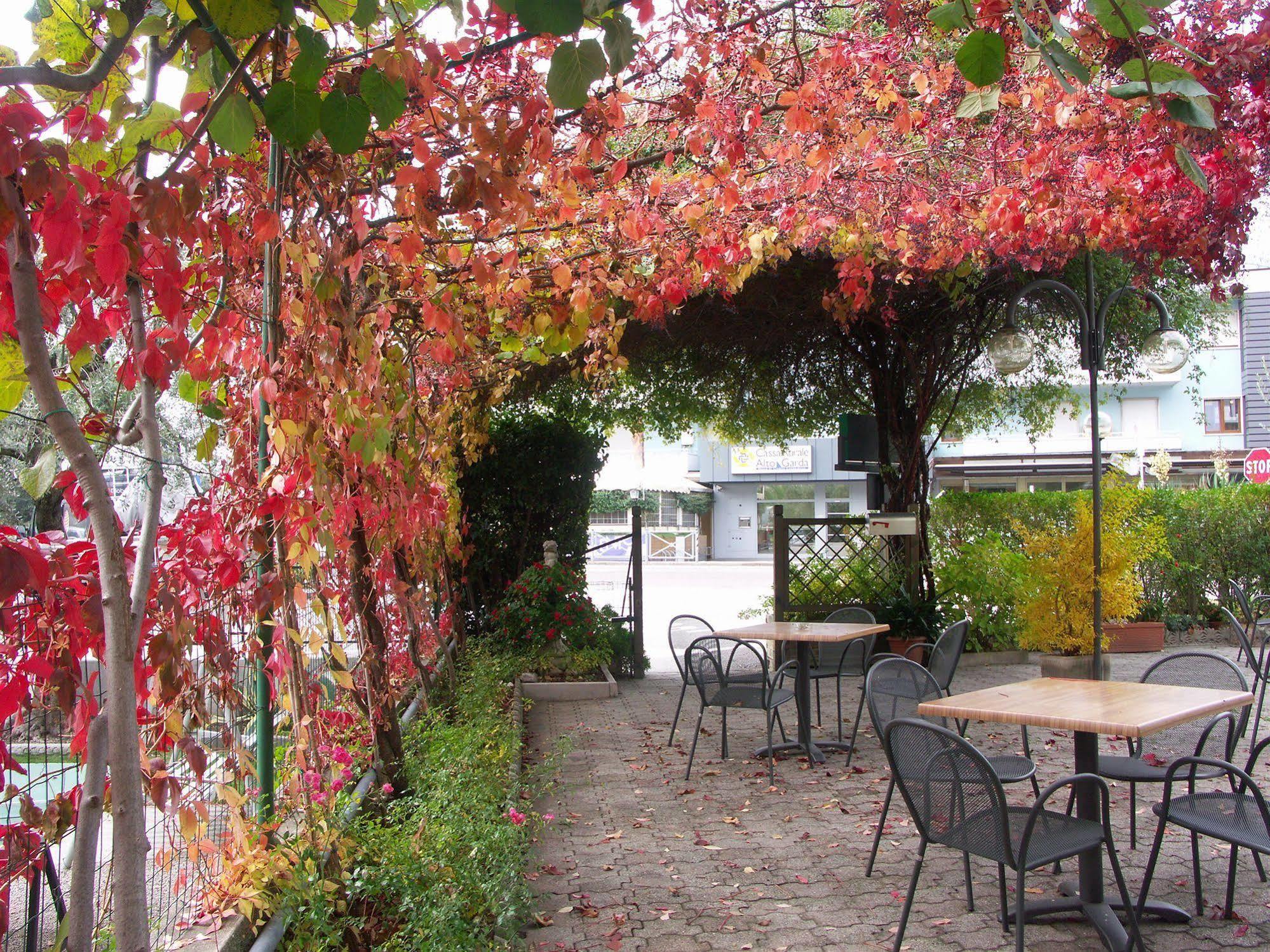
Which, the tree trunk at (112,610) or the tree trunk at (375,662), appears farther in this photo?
the tree trunk at (375,662)

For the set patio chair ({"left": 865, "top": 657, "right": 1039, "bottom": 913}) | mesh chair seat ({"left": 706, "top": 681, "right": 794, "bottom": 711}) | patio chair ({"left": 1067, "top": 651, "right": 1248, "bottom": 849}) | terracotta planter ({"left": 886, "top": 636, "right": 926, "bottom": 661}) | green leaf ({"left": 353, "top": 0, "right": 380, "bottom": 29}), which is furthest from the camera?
terracotta planter ({"left": 886, "top": 636, "right": 926, "bottom": 661})

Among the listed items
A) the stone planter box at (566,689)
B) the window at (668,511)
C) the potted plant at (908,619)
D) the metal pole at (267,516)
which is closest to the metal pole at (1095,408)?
the potted plant at (908,619)

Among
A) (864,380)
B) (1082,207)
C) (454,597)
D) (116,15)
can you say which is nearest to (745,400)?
(864,380)

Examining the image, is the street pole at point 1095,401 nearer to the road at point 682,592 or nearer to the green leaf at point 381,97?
the green leaf at point 381,97

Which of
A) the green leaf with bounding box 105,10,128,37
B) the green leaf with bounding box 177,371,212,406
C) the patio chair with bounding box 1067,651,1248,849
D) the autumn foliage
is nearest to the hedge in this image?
the patio chair with bounding box 1067,651,1248,849

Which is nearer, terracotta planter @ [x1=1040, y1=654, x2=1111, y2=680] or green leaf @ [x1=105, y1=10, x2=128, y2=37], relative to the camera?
green leaf @ [x1=105, y1=10, x2=128, y2=37]

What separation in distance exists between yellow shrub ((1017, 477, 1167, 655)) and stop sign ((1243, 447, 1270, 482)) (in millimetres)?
7535

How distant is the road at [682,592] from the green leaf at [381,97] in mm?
8610

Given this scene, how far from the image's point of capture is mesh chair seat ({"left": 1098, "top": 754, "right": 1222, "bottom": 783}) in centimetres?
371

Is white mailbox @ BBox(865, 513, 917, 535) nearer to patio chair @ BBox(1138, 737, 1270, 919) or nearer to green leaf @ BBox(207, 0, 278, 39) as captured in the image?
patio chair @ BBox(1138, 737, 1270, 919)

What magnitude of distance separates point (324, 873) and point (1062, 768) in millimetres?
4371

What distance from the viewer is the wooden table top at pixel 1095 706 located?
318cm

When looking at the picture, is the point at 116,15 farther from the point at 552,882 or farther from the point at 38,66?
the point at 552,882

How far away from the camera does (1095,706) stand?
353 cm
